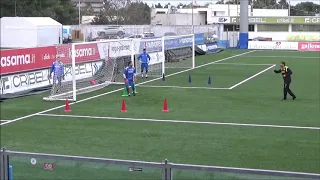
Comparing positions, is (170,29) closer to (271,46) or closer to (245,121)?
(271,46)

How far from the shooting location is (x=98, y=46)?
27906mm

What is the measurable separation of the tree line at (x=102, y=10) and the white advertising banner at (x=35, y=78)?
274 centimetres

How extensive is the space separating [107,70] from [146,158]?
17220mm

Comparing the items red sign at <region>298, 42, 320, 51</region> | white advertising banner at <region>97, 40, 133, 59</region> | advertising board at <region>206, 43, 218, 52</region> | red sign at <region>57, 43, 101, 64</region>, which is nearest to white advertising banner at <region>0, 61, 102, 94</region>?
red sign at <region>57, 43, 101, 64</region>

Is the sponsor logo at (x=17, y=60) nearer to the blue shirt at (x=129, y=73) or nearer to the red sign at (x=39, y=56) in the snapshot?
the red sign at (x=39, y=56)

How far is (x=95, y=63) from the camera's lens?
28.5m

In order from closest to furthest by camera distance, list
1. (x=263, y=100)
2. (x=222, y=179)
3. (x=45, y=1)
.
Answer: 1. (x=222, y=179)
2. (x=263, y=100)
3. (x=45, y=1)

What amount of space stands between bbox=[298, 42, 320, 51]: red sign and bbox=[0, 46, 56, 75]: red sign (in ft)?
130

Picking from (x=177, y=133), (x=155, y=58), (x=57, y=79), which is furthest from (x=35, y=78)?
(x=155, y=58)

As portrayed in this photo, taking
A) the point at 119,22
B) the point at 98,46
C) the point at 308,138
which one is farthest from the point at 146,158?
the point at 119,22

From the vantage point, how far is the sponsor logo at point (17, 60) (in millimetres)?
22281

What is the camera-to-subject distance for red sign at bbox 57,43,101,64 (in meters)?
24.7

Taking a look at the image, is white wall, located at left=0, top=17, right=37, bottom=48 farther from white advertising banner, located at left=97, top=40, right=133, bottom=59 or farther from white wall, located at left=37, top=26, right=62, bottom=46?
white advertising banner, located at left=97, top=40, right=133, bottom=59

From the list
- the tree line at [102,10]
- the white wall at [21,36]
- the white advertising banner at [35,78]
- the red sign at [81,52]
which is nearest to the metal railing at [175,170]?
the tree line at [102,10]
